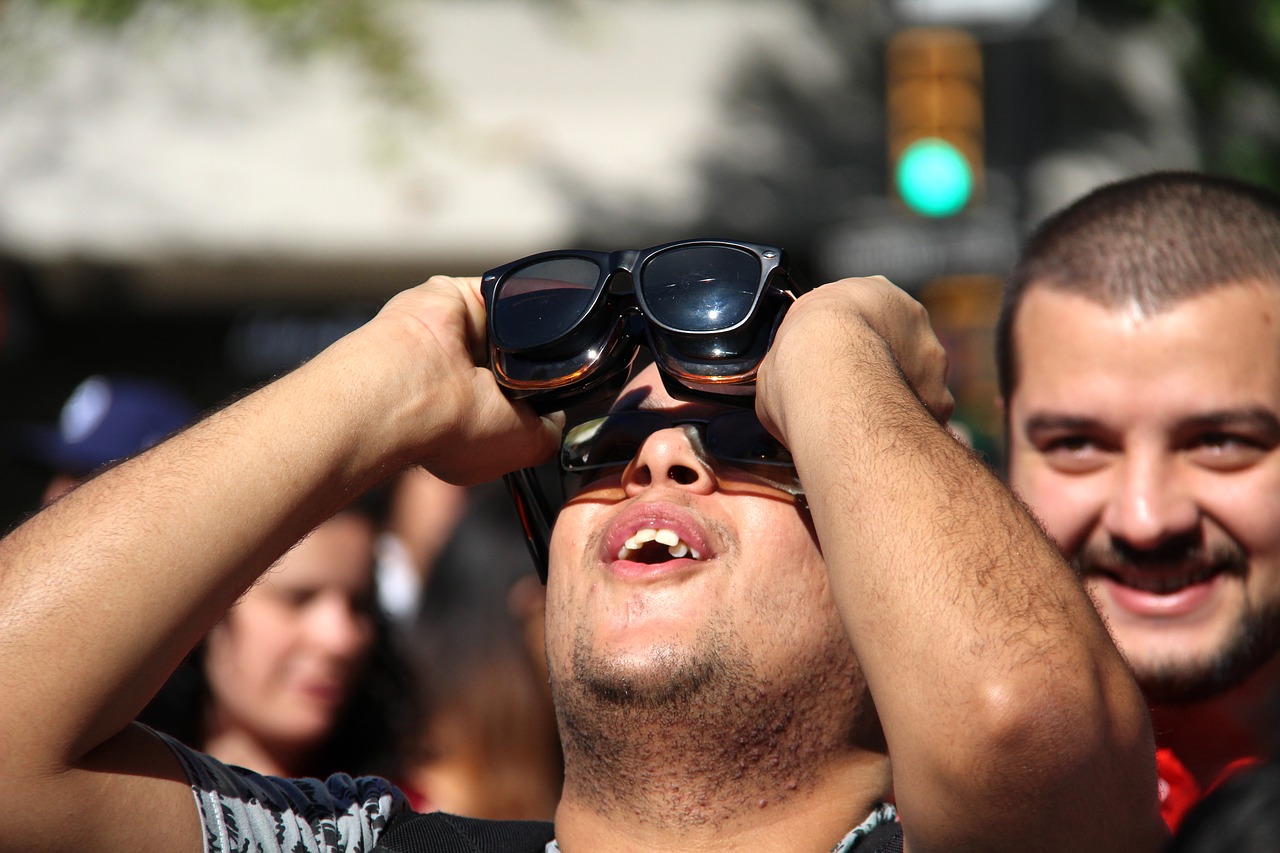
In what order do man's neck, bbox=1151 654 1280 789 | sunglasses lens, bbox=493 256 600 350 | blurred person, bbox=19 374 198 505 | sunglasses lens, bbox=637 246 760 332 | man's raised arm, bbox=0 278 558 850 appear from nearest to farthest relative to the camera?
man's raised arm, bbox=0 278 558 850
sunglasses lens, bbox=637 246 760 332
sunglasses lens, bbox=493 256 600 350
man's neck, bbox=1151 654 1280 789
blurred person, bbox=19 374 198 505

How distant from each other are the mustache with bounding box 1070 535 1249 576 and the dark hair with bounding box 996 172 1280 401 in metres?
0.46

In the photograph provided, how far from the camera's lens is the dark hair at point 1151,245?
→ 2.76m

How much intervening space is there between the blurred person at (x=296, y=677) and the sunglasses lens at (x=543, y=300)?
5.20 feet

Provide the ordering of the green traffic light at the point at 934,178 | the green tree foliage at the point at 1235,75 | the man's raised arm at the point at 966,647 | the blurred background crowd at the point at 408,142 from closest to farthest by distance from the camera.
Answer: the man's raised arm at the point at 966,647, the green traffic light at the point at 934,178, the green tree foliage at the point at 1235,75, the blurred background crowd at the point at 408,142

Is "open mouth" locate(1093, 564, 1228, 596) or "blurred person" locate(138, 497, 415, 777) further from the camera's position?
"blurred person" locate(138, 497, 415, 777)

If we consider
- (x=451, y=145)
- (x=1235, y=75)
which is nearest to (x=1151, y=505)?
(x=1235, y=75)

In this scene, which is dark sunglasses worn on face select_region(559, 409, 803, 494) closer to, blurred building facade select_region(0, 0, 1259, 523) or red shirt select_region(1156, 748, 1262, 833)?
red shirt select_region(1156, 748, 1262, 833)

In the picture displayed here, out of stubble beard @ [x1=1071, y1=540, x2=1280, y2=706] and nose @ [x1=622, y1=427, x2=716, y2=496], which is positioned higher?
nose @ [x1=622, y1=427, x2=716, y2=496]

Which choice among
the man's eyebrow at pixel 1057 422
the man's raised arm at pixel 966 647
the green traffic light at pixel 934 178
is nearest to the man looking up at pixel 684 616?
the man's raised arm at pixel 966 647

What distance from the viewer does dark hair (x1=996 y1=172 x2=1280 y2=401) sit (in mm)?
2758

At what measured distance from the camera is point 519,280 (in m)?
2.60

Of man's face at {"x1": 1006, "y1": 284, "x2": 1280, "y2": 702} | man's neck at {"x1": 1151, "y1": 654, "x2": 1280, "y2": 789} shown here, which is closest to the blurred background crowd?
man's face at {"x1": 1006, "y1": 284, "x2": 1280, "y2": 702}

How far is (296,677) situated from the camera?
3.97 meters

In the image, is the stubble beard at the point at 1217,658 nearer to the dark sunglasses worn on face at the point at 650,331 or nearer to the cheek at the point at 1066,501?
the cheek at the point at 1066,501
